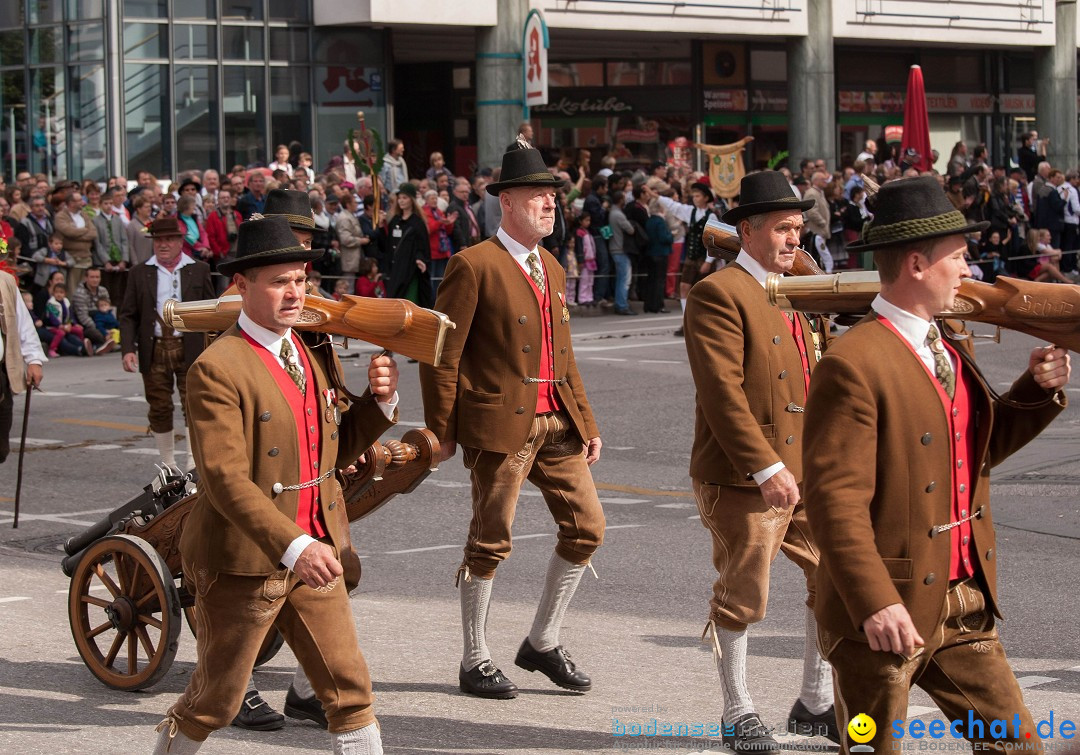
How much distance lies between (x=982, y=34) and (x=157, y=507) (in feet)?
123

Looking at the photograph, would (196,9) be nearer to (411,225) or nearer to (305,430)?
(411,225)

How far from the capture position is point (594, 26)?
34.7 metres

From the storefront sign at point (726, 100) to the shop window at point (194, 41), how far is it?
13583 mm

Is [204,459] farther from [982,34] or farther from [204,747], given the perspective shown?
[982,34]

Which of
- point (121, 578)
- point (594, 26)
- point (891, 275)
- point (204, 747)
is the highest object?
point (594, 26)

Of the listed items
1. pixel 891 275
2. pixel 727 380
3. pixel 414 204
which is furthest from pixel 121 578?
pixel 414 204

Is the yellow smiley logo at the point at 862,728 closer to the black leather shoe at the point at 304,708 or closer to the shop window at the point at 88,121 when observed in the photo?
the black leather shoe at the point at 304,708

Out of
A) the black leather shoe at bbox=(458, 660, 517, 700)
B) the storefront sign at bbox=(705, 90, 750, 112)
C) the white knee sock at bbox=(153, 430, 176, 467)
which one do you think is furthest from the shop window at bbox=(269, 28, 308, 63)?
the black leather shoe at bbox=(458, 660, 517, 700)

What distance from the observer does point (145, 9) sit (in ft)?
98.4

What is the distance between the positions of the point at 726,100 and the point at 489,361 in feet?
113

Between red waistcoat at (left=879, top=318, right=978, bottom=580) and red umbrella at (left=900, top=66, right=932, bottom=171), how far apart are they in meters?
23.8

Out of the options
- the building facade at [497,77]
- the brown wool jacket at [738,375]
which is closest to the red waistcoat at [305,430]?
the brown wool jacket at [738,375]

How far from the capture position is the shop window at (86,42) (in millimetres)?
29672

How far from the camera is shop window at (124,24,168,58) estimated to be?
98.0ft
